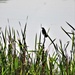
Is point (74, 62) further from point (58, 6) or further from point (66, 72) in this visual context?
point (58, 6)

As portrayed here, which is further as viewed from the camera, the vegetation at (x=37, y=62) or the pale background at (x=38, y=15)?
the pale background at (x=38, y=15)

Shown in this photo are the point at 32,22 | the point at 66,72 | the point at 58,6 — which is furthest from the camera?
the point at 58,6

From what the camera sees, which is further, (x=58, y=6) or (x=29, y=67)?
(x=58, y=6)

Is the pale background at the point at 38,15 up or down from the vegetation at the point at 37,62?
down

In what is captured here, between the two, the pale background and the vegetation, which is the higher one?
the vegetation

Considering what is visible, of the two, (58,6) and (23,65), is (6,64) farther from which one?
(58,6)

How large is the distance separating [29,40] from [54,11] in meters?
1.67

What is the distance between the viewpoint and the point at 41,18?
12.9 ft

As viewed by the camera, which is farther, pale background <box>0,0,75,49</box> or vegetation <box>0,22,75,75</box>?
pale background <box>0,0,75,49</box>

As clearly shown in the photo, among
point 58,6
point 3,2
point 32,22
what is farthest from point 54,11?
point 3,2

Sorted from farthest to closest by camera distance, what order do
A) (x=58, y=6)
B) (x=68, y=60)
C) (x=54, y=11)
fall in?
(x=58, y=6), (x=54, y=11), (x=68, y=60)

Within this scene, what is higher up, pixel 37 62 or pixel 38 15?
pixel 37 62

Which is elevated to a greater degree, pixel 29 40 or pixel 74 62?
pixel 74 62

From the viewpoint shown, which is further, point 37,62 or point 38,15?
point 38,15
